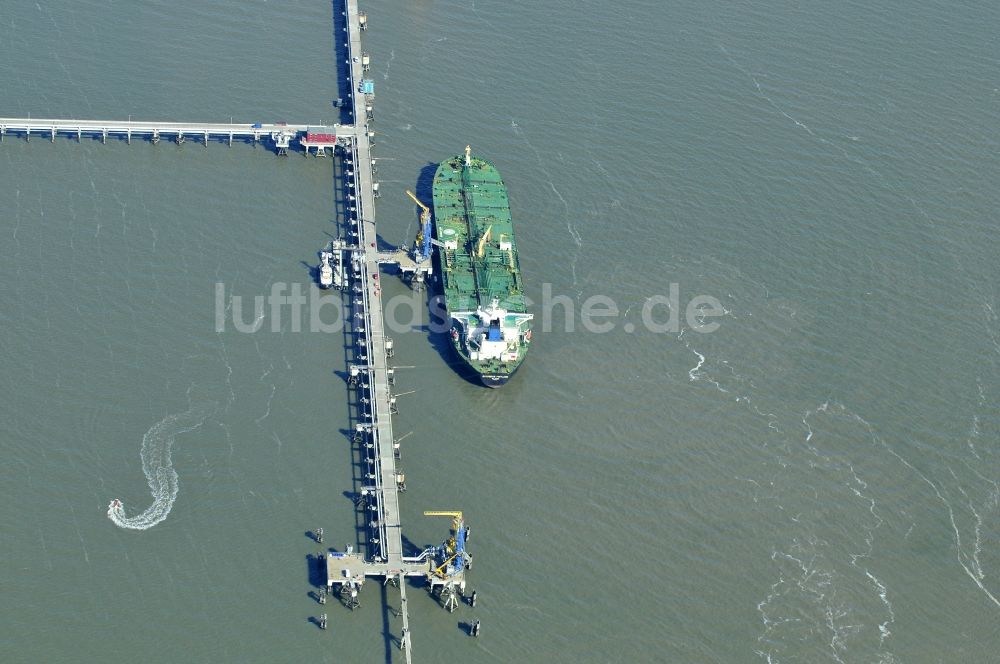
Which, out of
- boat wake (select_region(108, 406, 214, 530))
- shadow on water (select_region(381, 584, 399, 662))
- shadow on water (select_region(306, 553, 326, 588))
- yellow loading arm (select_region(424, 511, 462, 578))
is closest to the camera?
shadow on water (select_region(381, 584, 399, 662))

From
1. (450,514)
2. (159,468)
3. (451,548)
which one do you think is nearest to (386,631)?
(451,548)

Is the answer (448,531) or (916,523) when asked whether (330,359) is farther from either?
(916,523)

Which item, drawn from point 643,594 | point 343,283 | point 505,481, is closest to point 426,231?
point 343,283

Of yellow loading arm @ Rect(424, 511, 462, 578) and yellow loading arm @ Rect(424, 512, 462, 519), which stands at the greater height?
yellow loading arm @ Rect(424, 512, 462, 519)

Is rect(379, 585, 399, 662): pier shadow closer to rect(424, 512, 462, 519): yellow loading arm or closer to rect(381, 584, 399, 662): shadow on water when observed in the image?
rect(381, 584, 399, 662): shadow on water

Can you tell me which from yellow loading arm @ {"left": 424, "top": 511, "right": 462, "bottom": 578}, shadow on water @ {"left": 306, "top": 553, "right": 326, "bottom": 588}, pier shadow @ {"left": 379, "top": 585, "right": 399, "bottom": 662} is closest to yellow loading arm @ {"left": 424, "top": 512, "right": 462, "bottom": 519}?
yellow loading arm @ {"left": 424, "top": 511, "right": 462, "bottom": 578}

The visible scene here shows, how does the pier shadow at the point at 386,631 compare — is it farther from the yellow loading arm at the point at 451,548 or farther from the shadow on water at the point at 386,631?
the yellow loading arm at the point at 451,548

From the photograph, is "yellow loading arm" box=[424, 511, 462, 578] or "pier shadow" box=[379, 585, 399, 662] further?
"yellow loading arm" box=[424, 511, 462, 578]

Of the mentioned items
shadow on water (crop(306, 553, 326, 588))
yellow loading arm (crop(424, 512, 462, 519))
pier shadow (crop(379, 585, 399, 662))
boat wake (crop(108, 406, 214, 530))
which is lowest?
pier shadow (crop(379, 585, 399, 662))

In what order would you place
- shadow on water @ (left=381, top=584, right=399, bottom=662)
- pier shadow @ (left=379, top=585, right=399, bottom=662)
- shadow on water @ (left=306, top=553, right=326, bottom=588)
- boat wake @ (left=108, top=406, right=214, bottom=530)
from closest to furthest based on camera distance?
shadow on water @ (left=381, top=584, right=399, bottom=662) < pier shadow @ (left=379, top=585, right=399, bottom=662) < shadow on water @ (left=306, top=553, right=326, bottom=588) < boat wake @ (left=108, top=406, right=214, bottom=530)
